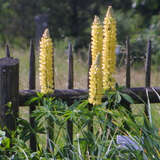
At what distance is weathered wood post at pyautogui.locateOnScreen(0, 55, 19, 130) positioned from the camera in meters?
2.81

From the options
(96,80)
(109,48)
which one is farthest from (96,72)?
(109,48)

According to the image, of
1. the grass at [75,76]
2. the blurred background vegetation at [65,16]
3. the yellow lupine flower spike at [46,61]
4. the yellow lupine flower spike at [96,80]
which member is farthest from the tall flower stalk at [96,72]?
the blurred background vegetation at [65,16]

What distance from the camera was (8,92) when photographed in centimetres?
285

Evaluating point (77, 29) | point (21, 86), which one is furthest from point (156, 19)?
point (21, 86)

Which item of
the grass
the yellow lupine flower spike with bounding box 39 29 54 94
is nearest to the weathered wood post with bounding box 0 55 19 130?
the yellow lupine flower spike with bounding box 39 29 54 94

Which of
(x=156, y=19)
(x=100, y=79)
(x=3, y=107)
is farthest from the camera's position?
(x=156, y=19)

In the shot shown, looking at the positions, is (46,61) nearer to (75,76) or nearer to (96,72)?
(96,72)

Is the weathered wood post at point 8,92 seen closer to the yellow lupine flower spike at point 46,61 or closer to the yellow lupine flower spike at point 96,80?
the yellow lupine flower spike at point 46,61

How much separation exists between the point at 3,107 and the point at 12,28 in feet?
29.3

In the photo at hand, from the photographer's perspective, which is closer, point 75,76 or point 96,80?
point 96,80

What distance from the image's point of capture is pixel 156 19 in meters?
9.78

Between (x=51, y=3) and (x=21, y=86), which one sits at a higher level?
(x=51, y=3)

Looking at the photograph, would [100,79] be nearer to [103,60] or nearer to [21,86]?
[103,60]

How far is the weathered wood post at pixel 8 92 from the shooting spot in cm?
281
